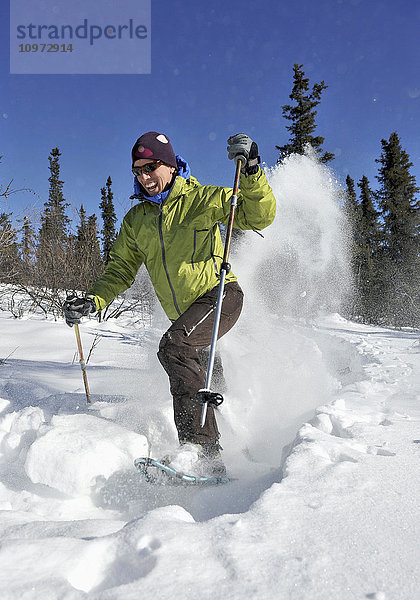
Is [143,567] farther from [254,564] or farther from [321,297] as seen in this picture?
[321,297]

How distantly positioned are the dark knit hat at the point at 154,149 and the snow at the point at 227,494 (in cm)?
183

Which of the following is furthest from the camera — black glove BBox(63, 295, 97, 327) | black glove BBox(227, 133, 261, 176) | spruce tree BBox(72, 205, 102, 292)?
spruce tree BBox(72, 205, 102, 292)

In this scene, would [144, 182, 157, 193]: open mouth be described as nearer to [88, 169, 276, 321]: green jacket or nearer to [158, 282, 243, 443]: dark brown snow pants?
[88, 169, 276, 321]: green jacket

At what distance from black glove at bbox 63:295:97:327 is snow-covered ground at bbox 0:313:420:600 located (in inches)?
27.2

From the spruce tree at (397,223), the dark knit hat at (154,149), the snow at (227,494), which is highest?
the spruce tree at (397,223)

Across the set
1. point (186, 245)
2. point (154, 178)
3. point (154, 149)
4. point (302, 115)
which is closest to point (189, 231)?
point (186, 245)

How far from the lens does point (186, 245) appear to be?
109 inches

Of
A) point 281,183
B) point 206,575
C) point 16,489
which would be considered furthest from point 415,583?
point 281,183

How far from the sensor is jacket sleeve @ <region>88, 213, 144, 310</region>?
10.3 feet

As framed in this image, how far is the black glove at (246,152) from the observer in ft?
8.42

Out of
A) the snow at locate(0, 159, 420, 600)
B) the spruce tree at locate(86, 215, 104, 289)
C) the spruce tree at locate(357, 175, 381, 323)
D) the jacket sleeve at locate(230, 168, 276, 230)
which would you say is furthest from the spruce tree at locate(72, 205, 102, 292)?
the spruce tree at locate(357, 175, 381, 323)

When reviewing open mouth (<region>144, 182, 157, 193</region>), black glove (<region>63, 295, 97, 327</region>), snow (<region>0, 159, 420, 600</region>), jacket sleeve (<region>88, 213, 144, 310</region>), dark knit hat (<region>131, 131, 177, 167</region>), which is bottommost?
snow (<region>0, 159, 420, 600</region>)

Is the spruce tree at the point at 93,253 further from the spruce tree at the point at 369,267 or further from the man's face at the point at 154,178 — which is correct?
the spruce tree at the point at 369,267

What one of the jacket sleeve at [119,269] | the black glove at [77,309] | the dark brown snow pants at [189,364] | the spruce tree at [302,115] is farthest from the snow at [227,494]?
the spruce tree at [302,115]
